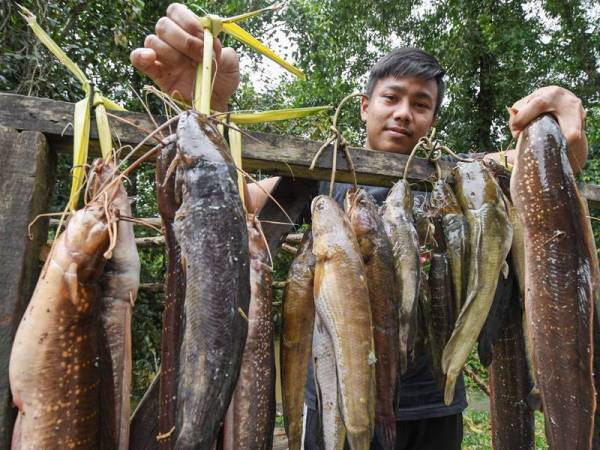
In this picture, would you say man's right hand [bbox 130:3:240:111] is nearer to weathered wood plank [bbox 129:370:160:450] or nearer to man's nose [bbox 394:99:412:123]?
man's nose [bbox 394:99:412:123]

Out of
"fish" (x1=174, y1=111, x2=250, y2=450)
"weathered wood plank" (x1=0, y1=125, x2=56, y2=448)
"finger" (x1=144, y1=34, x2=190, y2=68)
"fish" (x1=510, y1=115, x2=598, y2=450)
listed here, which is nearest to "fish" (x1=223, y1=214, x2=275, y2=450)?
"fish" (x1=174, y1=111, x2=250, y2=450)

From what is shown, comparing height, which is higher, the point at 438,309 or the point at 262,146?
the point at 262,146

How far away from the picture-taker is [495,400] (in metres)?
2.23

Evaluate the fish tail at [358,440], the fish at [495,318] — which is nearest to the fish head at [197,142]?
the fish tail at [358,440]

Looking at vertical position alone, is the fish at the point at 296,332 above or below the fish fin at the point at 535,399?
above

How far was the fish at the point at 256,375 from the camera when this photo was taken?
139 centimetres

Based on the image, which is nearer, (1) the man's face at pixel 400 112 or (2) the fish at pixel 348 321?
(2) the fish at pixel 348 321

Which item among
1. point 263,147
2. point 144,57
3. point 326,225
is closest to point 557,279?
point 326,225

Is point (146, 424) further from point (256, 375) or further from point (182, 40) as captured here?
point (182, 40)

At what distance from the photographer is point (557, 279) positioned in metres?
1.81

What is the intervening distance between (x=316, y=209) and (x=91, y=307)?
758 millimetres

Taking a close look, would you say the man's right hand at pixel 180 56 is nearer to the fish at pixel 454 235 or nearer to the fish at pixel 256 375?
the fish at pixel 256 375

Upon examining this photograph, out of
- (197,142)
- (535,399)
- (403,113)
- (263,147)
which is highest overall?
(403,113)

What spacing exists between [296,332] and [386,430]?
1.43ft
